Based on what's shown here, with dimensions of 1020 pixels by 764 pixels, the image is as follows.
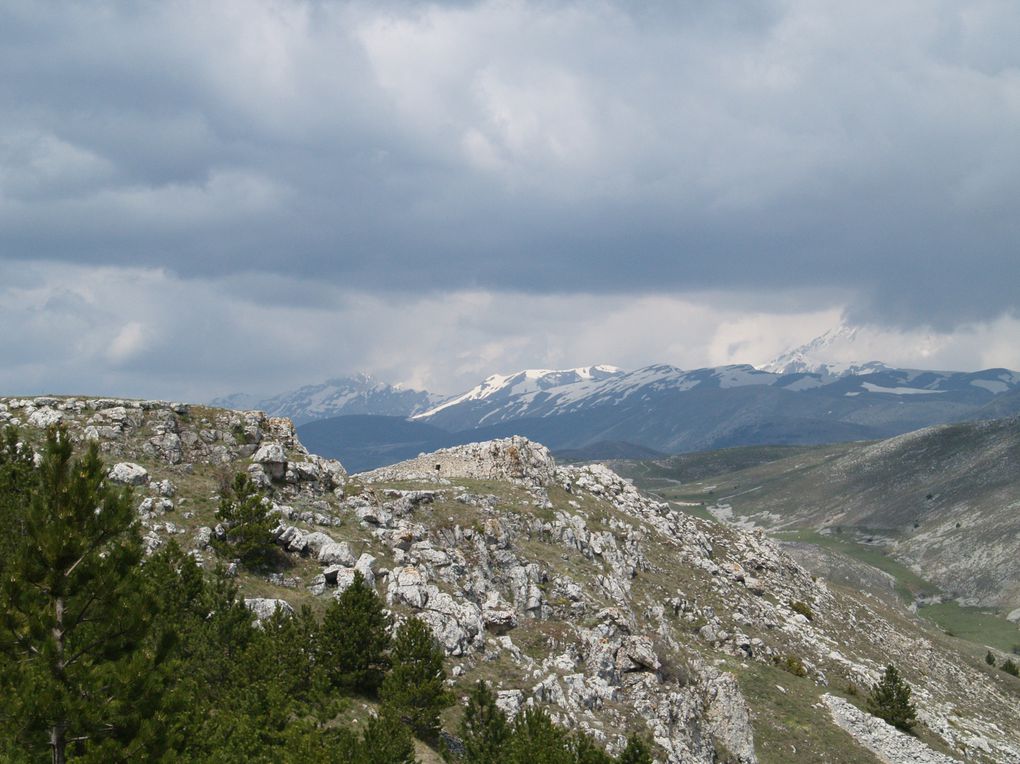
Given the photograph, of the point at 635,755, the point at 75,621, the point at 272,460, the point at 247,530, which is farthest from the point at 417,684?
the point at 272,460

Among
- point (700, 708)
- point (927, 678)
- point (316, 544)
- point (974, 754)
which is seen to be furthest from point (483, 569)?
point (927, 678)

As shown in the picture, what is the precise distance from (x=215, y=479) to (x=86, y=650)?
35.6 m

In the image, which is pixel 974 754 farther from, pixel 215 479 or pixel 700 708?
pixel 215 479

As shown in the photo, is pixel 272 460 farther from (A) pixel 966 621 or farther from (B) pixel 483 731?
(A) pixel 966 621

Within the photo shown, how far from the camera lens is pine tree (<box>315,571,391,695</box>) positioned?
3625cm

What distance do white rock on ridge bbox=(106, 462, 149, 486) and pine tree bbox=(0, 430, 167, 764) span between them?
102 feet

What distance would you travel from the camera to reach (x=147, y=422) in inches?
2180

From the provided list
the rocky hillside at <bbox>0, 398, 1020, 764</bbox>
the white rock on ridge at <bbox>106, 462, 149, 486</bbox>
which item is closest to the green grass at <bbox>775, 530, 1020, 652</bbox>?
the rocky hillside at <bbox>0, 398, 1020, 764</bbox>

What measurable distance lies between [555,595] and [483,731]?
75.8 ft

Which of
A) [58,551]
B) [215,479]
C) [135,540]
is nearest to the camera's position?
[58,551]

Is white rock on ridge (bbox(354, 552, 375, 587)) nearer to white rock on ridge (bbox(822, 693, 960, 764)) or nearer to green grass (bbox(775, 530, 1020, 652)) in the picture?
white rock on ridge (bbox(822, 693, 960, 764))

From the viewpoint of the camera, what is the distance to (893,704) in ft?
202

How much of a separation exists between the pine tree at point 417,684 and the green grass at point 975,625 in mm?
138460

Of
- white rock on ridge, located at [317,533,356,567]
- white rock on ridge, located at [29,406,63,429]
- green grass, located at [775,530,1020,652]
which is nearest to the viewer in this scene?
white rock on ridge, located at [317,533,356,567]
